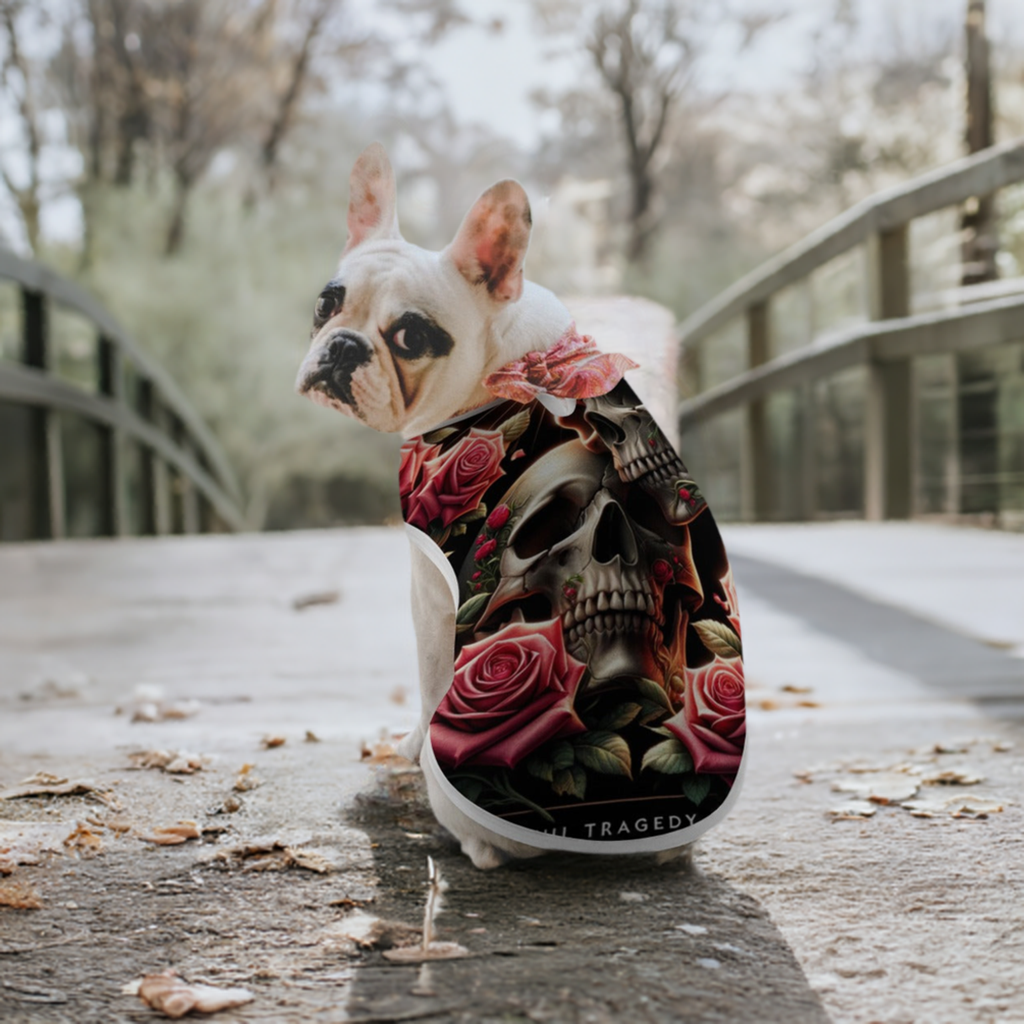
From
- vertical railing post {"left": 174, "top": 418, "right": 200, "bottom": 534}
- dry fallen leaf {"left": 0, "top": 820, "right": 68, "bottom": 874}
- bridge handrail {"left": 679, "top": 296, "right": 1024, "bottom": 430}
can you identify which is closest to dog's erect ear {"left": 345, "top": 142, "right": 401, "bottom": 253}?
dry fallen leaf {"left": 0, "top": 820, "right": 68, "bottom": 874}

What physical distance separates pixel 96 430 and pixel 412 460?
917cm

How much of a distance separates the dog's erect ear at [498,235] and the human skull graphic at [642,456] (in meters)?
0.26

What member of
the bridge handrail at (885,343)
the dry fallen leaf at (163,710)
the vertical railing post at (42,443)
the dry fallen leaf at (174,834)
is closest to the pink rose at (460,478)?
the dry fallen leaf at (174,834)

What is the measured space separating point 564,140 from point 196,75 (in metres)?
7.35

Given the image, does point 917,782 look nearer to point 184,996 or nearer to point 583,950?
point 583,950

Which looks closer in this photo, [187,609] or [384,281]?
[384,281]

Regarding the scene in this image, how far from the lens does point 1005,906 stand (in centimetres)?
152

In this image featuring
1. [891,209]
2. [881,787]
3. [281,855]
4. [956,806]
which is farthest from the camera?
[891,209]

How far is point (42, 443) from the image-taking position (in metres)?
8.59

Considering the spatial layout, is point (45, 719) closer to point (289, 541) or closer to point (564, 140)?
point (289, 541)

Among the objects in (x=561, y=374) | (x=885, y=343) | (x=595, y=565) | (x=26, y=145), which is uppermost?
(x=26, y=145)

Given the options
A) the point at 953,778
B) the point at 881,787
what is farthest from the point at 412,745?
the point at 953,778

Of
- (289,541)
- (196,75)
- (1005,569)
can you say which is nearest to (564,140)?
(196,75)

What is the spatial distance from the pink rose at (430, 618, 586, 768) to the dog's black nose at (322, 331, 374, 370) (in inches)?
19.1
